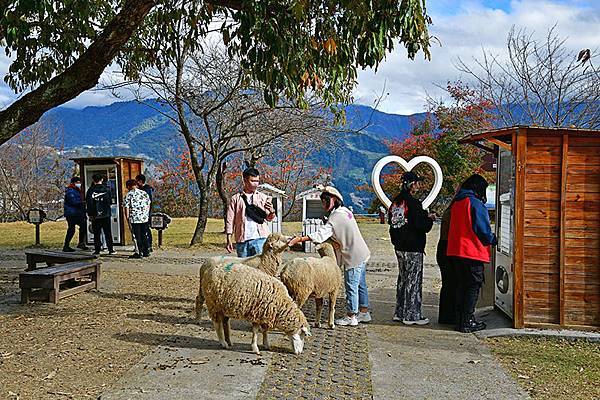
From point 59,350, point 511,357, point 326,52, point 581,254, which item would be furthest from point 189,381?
point 581,254

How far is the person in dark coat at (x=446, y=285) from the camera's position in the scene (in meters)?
7.96

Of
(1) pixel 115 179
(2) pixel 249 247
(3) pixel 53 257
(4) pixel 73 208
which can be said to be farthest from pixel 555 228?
(1) pixel 115 179

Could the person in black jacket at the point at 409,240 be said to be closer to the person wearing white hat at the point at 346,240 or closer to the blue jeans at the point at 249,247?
the person wearing white hat at the point at 346,240

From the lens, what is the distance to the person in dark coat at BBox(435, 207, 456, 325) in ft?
26.1

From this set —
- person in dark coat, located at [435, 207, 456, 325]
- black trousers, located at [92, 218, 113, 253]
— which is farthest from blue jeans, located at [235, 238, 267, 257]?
black trousers, located at [92, 218, 113, 253]

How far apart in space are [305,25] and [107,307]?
4.93m

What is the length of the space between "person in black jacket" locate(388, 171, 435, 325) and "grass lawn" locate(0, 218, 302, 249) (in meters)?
9.22

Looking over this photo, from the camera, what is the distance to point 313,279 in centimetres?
729

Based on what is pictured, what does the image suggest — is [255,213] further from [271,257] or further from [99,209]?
[99,209]

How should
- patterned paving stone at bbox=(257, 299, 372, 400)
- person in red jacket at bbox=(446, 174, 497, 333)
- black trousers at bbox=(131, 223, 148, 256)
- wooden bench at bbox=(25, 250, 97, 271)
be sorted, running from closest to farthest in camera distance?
patterned paving stone at bbox=(257, 299, 372, 400) < person in red jacket at bbox=(446, 174, 497, 333) < wooden bench at bbox=(25, 250, 97, 271) < black trousers at bbox=(131, 223, 148, 256)

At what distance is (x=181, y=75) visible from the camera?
50.4ft

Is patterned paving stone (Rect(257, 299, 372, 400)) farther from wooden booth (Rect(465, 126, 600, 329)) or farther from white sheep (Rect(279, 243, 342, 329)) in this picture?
wooden booth (Rect(465, 126, 600, 329))

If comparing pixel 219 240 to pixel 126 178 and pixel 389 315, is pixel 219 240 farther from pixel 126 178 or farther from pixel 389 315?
pixel 389 315

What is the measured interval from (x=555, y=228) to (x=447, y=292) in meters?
1.60
